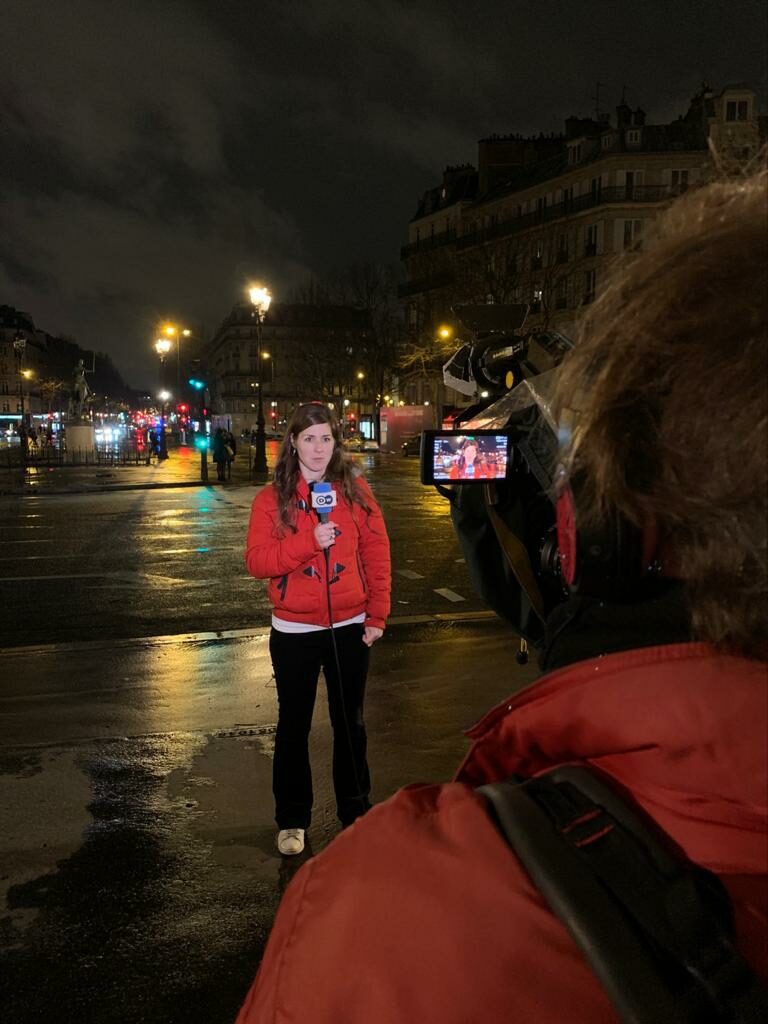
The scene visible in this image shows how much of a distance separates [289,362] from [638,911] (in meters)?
111

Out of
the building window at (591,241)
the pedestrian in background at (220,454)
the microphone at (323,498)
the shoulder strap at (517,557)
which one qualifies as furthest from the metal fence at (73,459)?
the shoulder strap at (517,557)

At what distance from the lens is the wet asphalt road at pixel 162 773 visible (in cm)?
279

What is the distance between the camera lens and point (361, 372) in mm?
62875

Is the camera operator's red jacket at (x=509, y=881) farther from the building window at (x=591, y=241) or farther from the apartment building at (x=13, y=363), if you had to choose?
the apartment building at (x=13, y=363)

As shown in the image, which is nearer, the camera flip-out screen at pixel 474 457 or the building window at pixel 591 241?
the camera flip-out screen at pixel 474 457

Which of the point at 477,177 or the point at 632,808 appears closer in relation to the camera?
the point at 632,808

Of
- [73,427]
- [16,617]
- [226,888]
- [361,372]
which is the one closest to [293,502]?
[226,888]

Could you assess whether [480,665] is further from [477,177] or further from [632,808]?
[477,177]

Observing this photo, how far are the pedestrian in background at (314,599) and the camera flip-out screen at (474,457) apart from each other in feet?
4.94

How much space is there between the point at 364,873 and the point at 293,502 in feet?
9.12

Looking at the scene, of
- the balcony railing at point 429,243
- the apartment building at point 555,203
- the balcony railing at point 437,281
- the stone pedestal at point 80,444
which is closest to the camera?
the stone pedestal at point 80,444

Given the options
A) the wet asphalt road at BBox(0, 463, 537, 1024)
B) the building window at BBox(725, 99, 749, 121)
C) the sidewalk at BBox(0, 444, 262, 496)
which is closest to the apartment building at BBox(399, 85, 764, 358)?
the building window at BBox(725, 99, 749, 121)

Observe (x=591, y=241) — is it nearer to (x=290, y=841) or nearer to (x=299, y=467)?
(x=299, y=467)

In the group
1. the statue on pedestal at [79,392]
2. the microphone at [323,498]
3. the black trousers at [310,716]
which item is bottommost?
the black trousers at [310,716]
